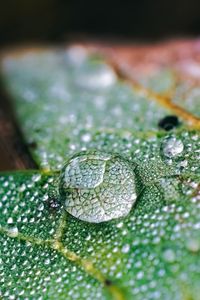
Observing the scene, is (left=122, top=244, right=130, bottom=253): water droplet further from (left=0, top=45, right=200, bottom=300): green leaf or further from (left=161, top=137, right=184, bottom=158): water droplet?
(left=161, top=137, right=184, bottom=158): water droplet

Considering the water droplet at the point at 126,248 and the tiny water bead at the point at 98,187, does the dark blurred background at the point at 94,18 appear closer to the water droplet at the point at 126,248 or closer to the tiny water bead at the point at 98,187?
the tiny water bead at the point at 98,187

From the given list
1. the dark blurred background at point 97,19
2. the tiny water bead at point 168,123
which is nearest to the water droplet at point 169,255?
the tiny water bead at point 168,123

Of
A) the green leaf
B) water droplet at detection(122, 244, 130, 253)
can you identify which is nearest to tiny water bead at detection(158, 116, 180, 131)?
the green leaf

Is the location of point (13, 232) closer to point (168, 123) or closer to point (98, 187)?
point (98, 187)

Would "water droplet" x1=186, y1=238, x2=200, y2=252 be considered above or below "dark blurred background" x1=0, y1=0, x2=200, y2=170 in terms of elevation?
above

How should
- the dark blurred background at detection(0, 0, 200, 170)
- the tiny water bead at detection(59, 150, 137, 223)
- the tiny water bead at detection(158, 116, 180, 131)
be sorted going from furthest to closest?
the dark blurred background at detection(0, 0, 200, 170), the tiny water bead at detection(158, 116, 180, 131), the tiny water bead at detection(59, 150, 137, 223)

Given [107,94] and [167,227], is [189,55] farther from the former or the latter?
[167,227]

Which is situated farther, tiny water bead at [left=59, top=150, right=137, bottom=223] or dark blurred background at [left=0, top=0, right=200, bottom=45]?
dark blurred background at [left=0, top=0, right=200, bottom=45]

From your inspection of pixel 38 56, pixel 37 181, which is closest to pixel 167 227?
pixel 37 181
